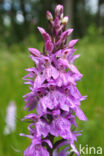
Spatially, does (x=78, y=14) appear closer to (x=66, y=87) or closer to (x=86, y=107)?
(x=86, y=107)

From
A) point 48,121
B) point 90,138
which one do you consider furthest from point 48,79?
point 90,138

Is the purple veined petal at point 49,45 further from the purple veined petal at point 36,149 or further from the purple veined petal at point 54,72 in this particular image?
the purple veined petal at point 36,149

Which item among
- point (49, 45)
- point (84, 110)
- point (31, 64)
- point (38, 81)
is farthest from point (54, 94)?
point (31, 64)

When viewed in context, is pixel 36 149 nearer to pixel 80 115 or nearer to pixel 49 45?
pixel 80 115

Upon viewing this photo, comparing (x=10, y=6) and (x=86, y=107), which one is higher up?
(x=10, y=6)

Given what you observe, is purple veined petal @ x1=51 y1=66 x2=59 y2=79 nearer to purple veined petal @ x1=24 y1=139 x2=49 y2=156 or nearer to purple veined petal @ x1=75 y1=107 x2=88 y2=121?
purple veined petal @ x1=75 y1=107 x2=88 y2=121

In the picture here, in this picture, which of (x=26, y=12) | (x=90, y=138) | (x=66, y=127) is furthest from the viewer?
(x=26, y=12)
